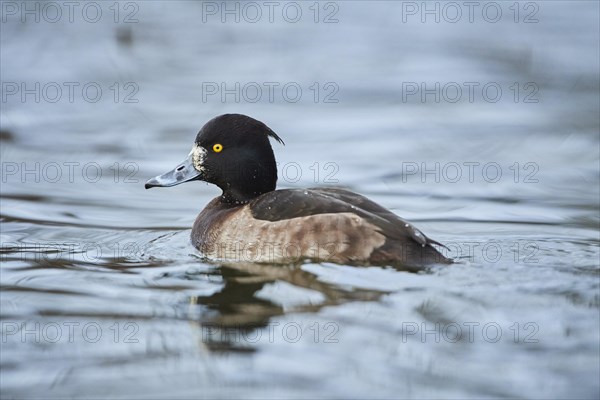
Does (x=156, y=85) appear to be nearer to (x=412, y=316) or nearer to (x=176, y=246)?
(x=176, y=246)

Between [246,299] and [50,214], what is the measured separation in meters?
2.83

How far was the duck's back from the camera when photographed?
7066mm

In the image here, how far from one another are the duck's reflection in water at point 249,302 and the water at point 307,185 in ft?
0.06

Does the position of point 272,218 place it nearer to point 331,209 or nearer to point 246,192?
point 331,209

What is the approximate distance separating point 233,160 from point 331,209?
101cm

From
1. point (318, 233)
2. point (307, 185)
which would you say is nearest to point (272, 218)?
point (318, 233)

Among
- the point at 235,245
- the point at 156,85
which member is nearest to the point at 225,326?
the point at 235,245

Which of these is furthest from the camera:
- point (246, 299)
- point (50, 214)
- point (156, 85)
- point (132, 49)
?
point (132, 49)

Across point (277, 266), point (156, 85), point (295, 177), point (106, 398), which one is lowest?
point (106, 398)

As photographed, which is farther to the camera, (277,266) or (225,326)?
(277,266)

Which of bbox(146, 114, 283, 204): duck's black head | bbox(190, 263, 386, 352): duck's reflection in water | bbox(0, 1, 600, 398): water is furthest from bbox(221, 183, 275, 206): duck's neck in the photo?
bbox(190, 263, 386, 352): duck's reflection in water

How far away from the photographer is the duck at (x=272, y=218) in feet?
23.3

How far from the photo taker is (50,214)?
8.80 metres

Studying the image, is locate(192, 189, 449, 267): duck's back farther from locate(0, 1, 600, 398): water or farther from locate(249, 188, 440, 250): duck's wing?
locate(0, 1, 600, 398): water
